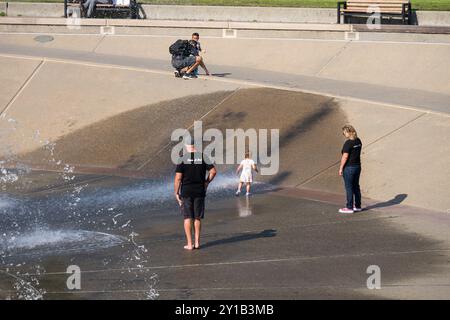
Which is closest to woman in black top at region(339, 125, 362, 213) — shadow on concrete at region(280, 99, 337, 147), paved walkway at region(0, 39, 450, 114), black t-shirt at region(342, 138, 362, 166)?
black t-shirt at region(342, 138, 362, 166)

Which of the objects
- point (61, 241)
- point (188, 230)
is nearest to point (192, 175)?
point (188, 230)

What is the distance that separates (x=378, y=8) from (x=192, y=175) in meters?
14.3

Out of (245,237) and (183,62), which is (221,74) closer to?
(183,62)

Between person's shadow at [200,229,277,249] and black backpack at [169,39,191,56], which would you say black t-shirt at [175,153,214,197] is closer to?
person's shadow at [200,229,277,249]

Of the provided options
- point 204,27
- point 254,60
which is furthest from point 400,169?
point 204,27

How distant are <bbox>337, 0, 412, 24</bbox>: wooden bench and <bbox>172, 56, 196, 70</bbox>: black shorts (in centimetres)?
553

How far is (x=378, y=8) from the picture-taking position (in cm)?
2514

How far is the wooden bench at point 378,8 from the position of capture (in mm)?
Result: 25016

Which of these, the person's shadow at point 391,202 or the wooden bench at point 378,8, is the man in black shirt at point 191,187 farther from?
the wooden bench at point 378,8

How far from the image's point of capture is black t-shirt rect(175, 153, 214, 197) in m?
12.3

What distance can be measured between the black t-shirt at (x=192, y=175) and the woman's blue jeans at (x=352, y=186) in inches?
118

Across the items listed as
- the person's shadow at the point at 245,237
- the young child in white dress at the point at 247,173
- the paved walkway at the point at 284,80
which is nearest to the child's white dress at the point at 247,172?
the young child in white dress at the point at 247,173
